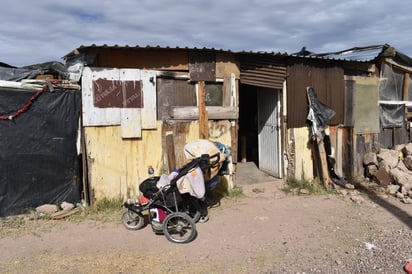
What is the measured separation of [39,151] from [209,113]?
338cm

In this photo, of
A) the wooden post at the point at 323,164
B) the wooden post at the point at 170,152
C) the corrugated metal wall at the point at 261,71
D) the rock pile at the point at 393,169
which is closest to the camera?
the wooden post at the point at 170,152

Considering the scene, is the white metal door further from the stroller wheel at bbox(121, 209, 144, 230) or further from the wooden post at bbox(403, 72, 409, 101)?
the wooden post at bbox(403, 72, 409, 101)

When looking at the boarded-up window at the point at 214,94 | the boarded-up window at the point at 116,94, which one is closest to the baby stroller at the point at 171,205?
the boarded-up window at the point at 116,94

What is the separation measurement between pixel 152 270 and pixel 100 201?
267 cm

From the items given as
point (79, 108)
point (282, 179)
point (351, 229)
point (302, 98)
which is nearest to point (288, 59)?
point (302, 98)

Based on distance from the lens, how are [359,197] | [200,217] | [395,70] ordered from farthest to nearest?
[395,70], [359,197], [200,217]

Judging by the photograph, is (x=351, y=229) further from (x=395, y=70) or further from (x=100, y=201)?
(x=395, y=70)

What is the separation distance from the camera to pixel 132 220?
6.01 m

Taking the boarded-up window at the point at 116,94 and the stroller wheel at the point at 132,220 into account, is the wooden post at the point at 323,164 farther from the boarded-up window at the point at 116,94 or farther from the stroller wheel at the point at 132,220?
the stroller wheel at the point at 132,220

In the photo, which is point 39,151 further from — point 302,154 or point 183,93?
point 302,154

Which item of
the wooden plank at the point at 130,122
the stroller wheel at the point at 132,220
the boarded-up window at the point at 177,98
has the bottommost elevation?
the stroller wheel at the point at 132,220

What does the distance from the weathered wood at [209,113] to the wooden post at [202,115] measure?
9 cm

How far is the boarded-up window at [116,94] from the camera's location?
6.62 m

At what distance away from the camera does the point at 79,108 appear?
6.72 metres
